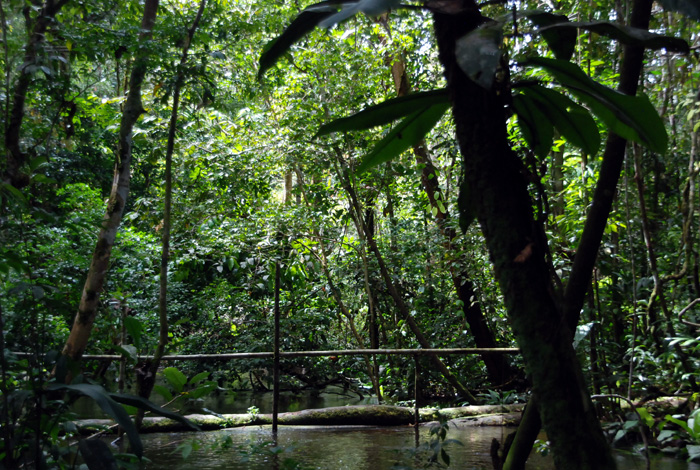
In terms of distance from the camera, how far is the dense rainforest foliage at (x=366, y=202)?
1099mm

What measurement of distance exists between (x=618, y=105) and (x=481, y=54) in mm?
456

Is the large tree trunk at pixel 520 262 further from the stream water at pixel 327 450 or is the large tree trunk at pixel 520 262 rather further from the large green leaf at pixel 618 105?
the stream water at pixel 327 450

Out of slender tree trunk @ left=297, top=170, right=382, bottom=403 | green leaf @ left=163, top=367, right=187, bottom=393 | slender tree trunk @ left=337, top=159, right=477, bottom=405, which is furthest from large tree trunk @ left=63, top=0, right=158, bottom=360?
slender tree trunk @ left=297, top=170, right=382, bottom=403

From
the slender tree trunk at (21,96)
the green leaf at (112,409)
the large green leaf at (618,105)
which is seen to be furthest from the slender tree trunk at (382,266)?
the large green leaf at (618,105)

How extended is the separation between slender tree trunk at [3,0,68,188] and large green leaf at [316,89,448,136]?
8.63 ft

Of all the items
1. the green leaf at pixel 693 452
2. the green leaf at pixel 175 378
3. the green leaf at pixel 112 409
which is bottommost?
the green leaf at pixel 693 452

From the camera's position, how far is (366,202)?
670 centimetres

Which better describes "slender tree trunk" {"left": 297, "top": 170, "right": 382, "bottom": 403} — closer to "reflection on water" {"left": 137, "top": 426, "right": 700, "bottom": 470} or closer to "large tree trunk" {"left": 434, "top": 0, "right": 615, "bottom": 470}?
"reflection on water" {"left": 137, "top": 426, "right": 700, "bottom": 470}

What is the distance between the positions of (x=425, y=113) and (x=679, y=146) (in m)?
3.83

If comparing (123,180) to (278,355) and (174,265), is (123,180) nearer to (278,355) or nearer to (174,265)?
(278,355)

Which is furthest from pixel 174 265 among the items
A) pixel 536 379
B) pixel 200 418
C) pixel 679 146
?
pixel 536 379

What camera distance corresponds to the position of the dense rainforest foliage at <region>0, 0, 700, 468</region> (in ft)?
3.60

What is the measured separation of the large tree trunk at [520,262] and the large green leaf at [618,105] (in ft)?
0.75

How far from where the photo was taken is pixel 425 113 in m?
1.53
